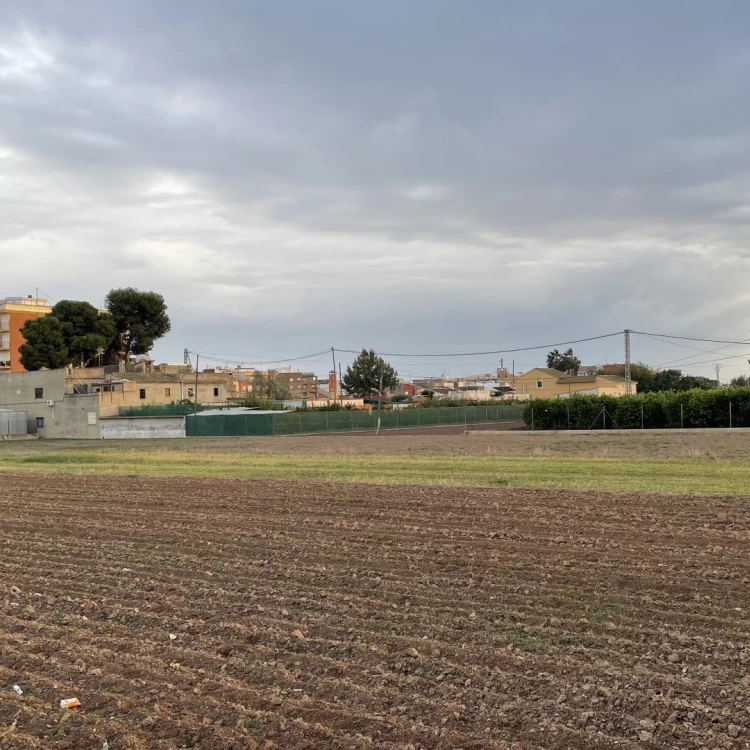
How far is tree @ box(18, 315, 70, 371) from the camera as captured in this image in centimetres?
8912

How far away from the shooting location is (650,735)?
5453mm

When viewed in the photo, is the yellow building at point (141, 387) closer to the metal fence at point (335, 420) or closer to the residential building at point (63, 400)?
the residential building at point (63, 400)

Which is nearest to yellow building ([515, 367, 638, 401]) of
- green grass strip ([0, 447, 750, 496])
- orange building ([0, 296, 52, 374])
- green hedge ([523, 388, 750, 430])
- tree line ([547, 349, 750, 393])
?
tree line ([547, 349, 750, 393])

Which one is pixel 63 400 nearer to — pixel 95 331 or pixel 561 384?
pixel 95 331

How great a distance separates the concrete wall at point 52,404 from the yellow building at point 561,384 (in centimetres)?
5993

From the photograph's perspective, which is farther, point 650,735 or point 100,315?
point 100,315

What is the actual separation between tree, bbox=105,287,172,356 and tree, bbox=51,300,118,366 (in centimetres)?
496

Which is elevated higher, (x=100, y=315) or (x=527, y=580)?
(x=100, y=315)

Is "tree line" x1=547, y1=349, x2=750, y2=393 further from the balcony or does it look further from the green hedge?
the balcony

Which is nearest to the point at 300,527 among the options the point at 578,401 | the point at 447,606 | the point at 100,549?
the point at 100,549

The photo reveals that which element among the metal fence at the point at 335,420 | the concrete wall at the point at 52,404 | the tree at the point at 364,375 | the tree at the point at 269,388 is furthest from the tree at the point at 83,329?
the tree at the point at 364,375

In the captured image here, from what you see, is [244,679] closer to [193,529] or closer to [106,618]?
[106,618]

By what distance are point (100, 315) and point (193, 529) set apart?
8901 centimetres

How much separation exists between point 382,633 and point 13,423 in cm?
6945
